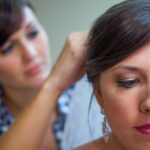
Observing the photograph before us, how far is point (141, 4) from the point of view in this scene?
2.45 ft

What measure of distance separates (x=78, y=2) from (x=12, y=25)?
2.29ft

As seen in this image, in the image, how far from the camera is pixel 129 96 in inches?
28.5

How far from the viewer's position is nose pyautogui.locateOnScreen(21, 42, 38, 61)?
119 cm

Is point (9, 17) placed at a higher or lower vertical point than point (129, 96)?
higher

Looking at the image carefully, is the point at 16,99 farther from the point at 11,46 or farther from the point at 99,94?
the point at 99,94

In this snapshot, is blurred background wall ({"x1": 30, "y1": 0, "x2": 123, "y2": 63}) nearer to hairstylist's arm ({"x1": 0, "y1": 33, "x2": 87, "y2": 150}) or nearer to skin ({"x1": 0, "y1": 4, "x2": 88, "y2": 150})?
skin ({"x1": 0, "y1": 4, "x2": 88, "y2": 150})

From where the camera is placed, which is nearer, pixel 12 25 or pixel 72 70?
pixel 72 70

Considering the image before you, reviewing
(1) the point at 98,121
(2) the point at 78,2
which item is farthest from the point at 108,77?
(2) the point at 78,2

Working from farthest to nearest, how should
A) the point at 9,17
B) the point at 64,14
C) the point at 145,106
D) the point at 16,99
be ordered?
the point at 64,14, the point at 16,99, the point at 9,17, the point at 145,106

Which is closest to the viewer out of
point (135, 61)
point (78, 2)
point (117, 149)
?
point (135, 61)

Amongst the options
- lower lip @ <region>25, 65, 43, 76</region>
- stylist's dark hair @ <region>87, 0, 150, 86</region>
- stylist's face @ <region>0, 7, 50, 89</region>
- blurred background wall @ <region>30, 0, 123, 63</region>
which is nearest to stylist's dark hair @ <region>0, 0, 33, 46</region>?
stylist's face @ <region>0, 7, 50, 89</region>

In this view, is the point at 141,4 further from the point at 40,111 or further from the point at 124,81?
the point at 40,111

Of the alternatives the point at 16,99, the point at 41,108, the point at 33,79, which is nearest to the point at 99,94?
the point at 41,108

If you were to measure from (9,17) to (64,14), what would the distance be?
27.7 inches
